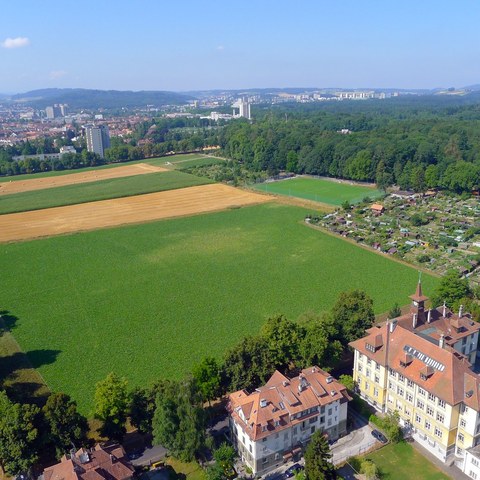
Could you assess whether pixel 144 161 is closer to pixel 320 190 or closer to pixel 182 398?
pixel 320 190

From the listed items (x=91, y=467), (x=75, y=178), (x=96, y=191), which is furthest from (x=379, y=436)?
(x=75, y=178)

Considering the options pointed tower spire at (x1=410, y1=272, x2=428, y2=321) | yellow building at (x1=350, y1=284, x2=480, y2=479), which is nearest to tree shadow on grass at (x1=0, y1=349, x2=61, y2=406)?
yellow building at (x1=350, y1=284, x2=480, y2=479)

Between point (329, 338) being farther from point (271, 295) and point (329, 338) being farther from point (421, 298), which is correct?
point (271, 295)

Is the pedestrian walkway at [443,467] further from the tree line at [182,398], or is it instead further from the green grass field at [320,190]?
the green grass field at [320,190]

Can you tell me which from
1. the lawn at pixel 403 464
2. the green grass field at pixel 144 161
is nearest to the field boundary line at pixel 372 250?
the lawn at pixel 403 464

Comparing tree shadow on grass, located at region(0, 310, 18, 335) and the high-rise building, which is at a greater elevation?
the high-rise building

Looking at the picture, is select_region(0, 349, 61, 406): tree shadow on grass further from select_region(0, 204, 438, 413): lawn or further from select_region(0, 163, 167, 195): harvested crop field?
select_region(0, 163, 167, 195): harvested crop field

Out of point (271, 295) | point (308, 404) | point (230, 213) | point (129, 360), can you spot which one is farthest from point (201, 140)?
point (308, 404)
